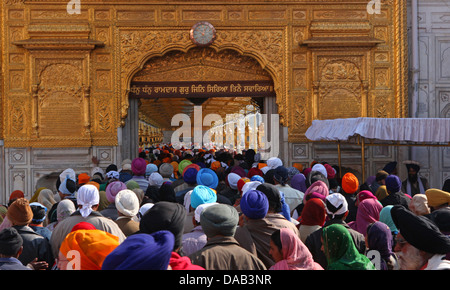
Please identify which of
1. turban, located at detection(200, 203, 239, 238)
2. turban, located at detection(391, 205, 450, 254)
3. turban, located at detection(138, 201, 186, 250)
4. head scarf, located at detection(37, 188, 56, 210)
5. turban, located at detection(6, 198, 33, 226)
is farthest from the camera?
head scarf, located at detection(37, 188, 56, 210)

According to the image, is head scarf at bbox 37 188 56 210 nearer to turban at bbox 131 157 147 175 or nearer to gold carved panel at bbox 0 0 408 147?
turban at bbox 131 157 147 175

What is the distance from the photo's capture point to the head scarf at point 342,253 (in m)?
3.36

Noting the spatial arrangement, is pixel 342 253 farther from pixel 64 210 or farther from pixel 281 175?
pixel 281 175

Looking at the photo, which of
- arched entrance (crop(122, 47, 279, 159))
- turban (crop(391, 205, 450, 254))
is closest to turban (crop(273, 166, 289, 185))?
turban (crop(391, 205, 450, 254))

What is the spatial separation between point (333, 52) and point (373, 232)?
9.71 m

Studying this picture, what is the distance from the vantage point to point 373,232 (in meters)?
4.21

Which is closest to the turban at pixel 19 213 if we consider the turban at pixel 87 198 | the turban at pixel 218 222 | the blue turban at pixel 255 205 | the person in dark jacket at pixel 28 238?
the person in dark jacket at pixel 28 238

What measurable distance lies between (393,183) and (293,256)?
378 cm

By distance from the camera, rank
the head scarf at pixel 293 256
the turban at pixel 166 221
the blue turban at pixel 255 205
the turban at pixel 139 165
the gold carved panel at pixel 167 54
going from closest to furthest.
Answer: the head scarf at pixel 293 256
the turban at pixel 166 221
the blue turban at pixel 255 205
the turban at pixel 139 165
the gold carved panel at pixel 167 54

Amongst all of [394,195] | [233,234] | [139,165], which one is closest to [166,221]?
[233,234]

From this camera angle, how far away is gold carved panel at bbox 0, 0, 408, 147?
12820mm

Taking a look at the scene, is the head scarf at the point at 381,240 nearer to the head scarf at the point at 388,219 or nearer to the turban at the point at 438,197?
the head scarf at the point at 388,219

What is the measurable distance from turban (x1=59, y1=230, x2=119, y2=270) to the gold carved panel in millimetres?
9792

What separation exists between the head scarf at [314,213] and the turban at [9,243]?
8.13ft
